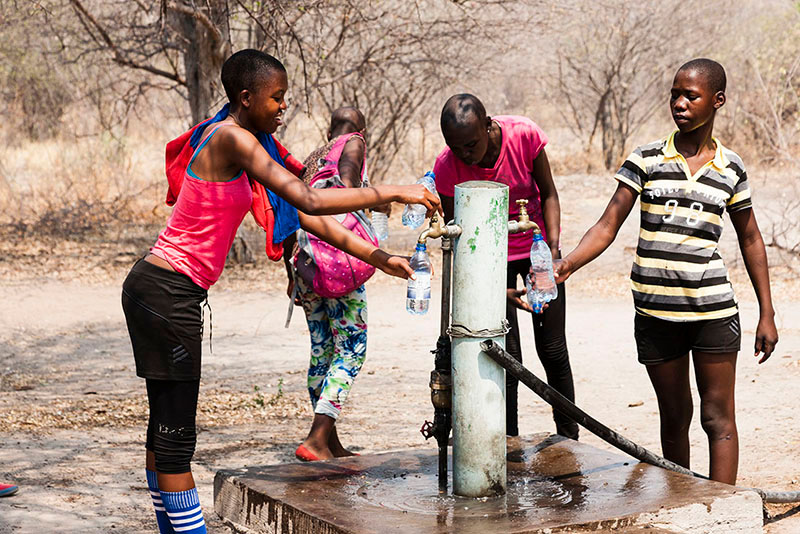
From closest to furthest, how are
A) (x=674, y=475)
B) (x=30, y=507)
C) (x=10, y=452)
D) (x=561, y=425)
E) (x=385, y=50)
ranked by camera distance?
(x=674, y=475) → (x=30, y=507) → (x=561, y=425) → (x=10, y=452) → (x=385, y=50)

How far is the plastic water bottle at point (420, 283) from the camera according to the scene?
10.5 ft

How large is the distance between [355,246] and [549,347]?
50.0 inches

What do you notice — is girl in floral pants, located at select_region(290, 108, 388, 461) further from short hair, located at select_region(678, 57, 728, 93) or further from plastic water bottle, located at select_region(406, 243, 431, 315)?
short hair, located at select_region(678, 57, 728, 93)

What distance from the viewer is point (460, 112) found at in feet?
12.4

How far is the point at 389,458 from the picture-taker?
382cm

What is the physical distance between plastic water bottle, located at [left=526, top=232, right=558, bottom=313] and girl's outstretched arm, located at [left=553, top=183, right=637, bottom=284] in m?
0.03

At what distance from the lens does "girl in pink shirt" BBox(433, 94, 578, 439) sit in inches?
163

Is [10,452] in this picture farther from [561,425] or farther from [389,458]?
[561,425]

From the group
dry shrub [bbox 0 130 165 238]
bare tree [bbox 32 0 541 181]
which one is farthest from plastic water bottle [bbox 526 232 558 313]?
dry shrub [bbox 0 130 165 238]

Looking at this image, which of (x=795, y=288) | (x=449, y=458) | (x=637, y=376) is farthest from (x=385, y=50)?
(x=449, y=458)

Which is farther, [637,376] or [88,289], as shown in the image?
[88,289]

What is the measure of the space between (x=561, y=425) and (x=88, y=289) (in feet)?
23.5

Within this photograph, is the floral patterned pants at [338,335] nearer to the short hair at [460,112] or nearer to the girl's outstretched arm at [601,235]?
the short hair at [460,112]

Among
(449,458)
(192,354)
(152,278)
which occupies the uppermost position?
(152,278)
